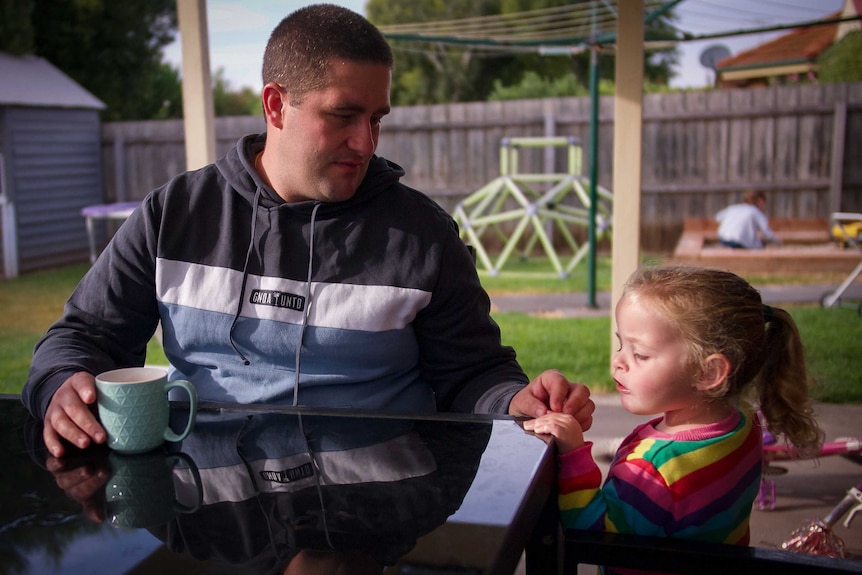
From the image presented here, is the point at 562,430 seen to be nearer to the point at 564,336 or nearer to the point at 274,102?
the point at 274,102

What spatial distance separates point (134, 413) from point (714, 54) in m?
15.6

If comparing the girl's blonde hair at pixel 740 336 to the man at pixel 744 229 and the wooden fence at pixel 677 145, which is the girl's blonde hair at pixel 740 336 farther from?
the wooden fence at pixel 677 145

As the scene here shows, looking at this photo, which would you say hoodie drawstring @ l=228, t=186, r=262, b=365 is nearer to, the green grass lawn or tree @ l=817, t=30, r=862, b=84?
the green grass lawn

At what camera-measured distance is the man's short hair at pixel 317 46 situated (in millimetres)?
1499

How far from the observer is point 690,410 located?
1266mm

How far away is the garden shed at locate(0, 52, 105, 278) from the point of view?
874 cm

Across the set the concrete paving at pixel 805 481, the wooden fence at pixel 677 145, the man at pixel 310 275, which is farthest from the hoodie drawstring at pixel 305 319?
the wooden fence at pixel 677 145

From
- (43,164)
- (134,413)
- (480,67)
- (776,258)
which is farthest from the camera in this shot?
(480,67)

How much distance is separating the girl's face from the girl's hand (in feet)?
0.43

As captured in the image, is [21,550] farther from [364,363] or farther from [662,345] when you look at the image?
[662,345]

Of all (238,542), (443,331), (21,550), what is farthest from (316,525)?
(443,331)

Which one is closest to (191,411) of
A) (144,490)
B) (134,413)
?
(134,413)

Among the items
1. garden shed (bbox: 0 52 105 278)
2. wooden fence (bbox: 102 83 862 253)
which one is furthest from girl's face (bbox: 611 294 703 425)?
garden shed (bbox: 0 52 105 278)

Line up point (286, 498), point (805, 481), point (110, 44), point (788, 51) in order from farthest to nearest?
point (788, 51)
point (110, 44)
point (805, 481)
point (286, 498)
